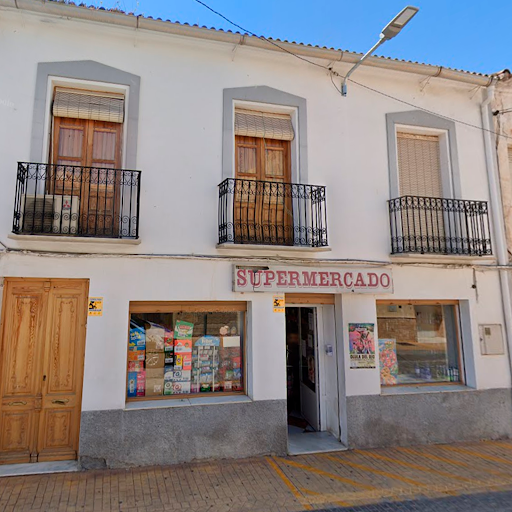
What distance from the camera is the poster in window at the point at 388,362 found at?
6.95 meters

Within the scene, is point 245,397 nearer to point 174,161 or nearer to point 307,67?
point 174,161

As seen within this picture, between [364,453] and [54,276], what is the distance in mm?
5523

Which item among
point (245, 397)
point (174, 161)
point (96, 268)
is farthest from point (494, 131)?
point (96, 268)

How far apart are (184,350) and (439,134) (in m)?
6.45

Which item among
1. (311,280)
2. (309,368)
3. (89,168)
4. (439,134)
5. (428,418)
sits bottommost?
(428,418)

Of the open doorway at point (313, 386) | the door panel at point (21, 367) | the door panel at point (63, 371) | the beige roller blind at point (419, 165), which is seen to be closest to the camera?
the door panel at point (21, 367)

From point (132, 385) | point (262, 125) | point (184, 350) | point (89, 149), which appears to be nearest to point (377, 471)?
point (184, 350)

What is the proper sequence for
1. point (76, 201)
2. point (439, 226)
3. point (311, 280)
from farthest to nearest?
point (439, 226) < point (311, 280) < point (76, 201)

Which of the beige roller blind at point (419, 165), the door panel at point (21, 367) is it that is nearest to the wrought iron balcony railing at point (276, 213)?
the beige roller blind at point (419, 165)

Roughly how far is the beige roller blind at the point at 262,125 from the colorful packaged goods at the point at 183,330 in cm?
340

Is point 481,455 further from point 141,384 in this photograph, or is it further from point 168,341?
point 141,384

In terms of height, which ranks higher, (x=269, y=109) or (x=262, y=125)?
(x=269, y=109)

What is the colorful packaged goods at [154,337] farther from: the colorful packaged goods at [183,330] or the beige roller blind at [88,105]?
the beige roller blind at [88,105]

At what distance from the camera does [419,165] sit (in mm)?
7578
